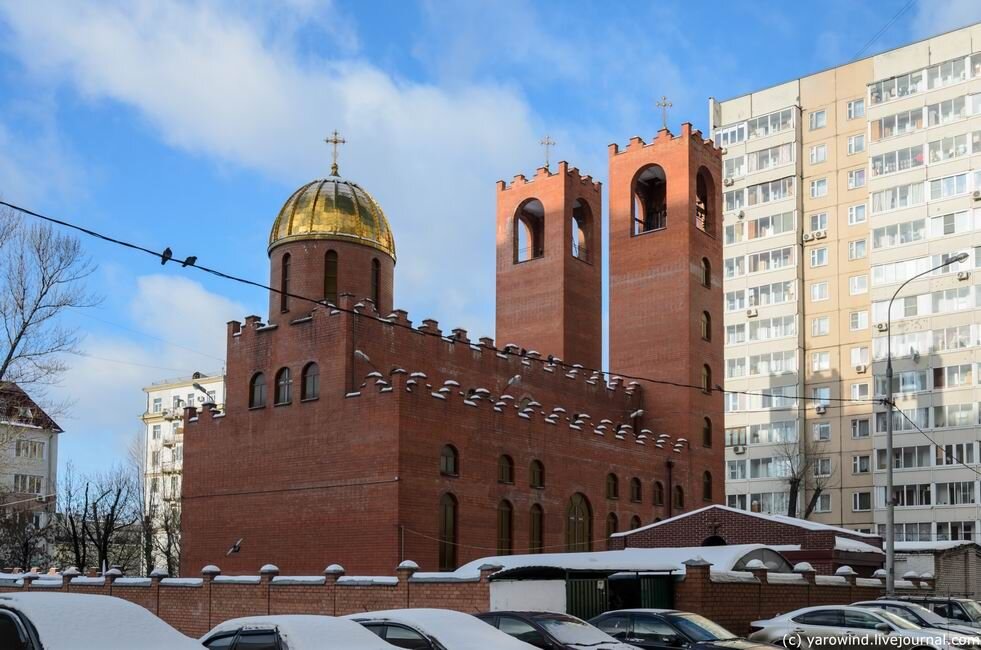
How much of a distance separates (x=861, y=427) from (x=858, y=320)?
19.7 feet

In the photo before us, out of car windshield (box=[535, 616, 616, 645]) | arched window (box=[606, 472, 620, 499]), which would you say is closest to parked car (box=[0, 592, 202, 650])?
car windshield (box=[535, 616, 616, 645])

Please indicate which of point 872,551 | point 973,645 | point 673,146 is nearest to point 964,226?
point 673,146

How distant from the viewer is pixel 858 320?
213ft

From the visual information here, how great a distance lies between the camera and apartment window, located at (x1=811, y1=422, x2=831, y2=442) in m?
65.4

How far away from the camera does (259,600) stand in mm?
27516

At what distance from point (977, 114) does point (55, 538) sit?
170ft

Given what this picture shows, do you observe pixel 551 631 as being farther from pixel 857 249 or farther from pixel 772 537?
Result: pixel 857 249

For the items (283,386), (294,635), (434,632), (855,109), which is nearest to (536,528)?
(283,386)

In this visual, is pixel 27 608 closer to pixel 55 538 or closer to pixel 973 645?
pixel 973 645

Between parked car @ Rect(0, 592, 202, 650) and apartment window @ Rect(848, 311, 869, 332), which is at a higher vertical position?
apartment window @ Rect(848, 311, 869, 332)

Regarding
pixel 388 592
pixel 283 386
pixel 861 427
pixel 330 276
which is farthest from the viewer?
pixel 861 427

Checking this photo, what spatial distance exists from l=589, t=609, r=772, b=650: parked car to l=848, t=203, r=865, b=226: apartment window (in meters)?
52.0

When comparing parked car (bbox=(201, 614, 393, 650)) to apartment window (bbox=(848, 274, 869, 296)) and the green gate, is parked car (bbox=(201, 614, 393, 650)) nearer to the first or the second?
the green gate

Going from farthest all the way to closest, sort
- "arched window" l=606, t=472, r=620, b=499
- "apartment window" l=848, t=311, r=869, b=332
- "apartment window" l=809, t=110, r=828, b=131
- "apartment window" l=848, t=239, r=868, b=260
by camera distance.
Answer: "apartment window" l=809, t=110, r=828, b=131
"apartment window" l=848, t=239, r=868, b=260
"apartment window" l=848, t=311, r=869, b=332
"arched window" l=606, t=472, r=620, b=499
